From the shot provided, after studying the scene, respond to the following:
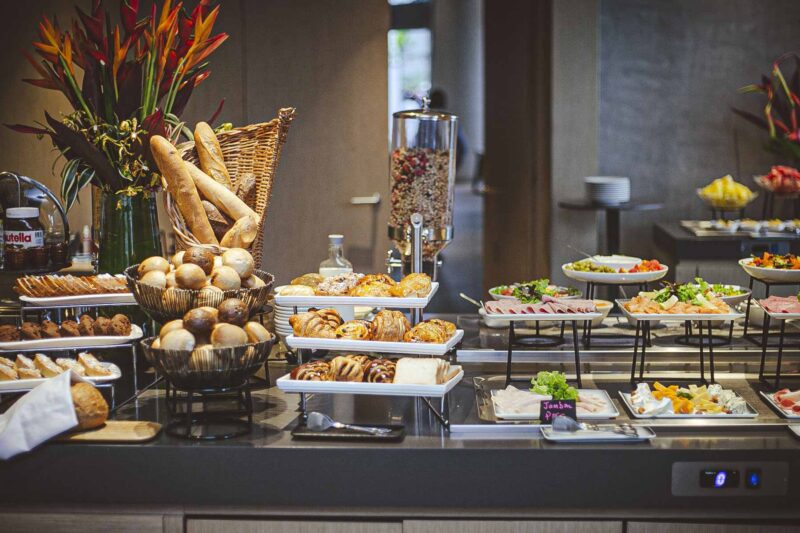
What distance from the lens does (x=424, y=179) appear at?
9.11 feet

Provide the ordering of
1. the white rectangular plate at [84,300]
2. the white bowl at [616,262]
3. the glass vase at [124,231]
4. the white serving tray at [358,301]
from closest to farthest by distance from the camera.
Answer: the white serving tray at [358,301] → the white rectangular plate at [84,300] → the glass vase at [124,231] → the white bowl at [616,262]

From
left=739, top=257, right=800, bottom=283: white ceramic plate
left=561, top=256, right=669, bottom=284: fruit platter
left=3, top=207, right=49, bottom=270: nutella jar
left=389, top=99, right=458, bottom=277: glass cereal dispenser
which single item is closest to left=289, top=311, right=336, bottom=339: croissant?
left=389, top=99, right=458, bottom=277: glass cereal dispenser

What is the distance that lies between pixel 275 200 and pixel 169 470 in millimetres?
3257

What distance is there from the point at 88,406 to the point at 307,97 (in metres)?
3.27

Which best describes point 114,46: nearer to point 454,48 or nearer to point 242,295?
point 242,295

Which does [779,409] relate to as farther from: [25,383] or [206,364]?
[25,383]

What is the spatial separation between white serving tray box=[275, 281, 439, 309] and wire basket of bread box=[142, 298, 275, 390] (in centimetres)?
24

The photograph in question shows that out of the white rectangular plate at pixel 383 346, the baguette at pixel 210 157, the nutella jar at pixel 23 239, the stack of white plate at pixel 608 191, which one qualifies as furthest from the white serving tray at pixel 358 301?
the stack of white plate at pixel 608 191

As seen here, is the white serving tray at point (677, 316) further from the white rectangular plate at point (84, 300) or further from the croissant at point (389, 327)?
the white rectangular plate at point (84, 300)

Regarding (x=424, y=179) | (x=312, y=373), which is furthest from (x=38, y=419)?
(x=424, y=179)

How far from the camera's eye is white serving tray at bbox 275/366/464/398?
187 cm

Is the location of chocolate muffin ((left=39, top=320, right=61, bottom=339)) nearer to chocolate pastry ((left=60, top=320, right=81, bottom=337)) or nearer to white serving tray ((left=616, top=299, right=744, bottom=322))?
chocolate pastry ((left=60, top=320, right=81, bottom=337))

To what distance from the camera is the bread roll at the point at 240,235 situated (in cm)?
226

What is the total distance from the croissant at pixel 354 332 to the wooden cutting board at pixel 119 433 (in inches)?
17.7
